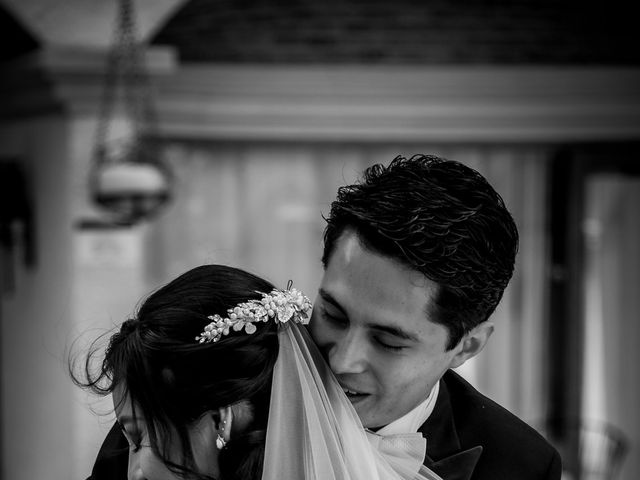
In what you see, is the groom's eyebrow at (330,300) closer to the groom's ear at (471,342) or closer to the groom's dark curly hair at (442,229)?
the groom's dark curly hair at (442,229)

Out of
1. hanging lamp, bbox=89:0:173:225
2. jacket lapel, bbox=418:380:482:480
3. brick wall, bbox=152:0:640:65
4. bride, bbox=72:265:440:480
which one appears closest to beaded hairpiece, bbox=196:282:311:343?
bride, bbox=72:265:440:480

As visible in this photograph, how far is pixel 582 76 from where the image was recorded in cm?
476

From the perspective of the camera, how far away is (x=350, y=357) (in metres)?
1.43

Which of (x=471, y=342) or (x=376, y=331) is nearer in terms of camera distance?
(x=376, y=331)

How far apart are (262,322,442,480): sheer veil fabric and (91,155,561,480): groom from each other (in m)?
0.05

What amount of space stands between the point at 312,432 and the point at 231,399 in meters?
0.15

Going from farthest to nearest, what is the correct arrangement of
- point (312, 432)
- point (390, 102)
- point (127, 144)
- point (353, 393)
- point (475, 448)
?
A: point (390, 102) < point (127, 144) < point (475, 448) < point (353, 393) < point (312, 432)

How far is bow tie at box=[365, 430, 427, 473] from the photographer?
149 centimetres

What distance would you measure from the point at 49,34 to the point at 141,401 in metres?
3.22

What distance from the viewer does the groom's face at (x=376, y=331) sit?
1408 mm

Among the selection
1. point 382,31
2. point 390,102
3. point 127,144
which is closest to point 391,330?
point 127,144

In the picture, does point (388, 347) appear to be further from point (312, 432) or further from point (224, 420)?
point (224, 420)

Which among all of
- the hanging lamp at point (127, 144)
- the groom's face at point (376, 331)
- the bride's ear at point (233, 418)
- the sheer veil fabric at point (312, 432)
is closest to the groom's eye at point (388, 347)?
the groom's face at point (376, 331)

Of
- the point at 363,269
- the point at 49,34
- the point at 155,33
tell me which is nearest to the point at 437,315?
the point at 363,269
